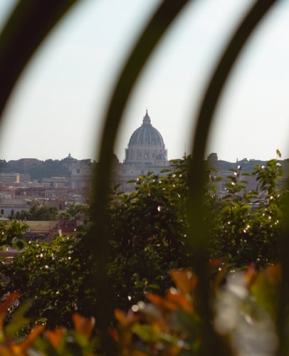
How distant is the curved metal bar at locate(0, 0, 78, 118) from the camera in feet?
2.52

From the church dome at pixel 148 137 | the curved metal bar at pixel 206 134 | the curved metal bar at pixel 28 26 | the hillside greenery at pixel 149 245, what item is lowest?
the hillside greenery at pixel 149 245

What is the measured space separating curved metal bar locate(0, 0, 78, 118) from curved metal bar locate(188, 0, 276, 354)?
173mm

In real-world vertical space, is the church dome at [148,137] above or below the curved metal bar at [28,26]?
above

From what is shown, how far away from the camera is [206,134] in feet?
2.38

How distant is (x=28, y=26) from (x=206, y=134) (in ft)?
0.71

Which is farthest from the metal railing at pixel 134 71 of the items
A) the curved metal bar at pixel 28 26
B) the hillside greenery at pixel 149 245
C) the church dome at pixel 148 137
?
the church dome at pixel 148 137

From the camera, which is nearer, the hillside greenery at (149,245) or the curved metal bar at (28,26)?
the curved metal bar at (28,26)

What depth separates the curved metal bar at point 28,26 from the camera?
769 mm

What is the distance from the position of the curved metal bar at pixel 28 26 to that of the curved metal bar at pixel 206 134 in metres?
0.17

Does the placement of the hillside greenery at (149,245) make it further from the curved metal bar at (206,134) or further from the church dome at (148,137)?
the church dome at (148,137)

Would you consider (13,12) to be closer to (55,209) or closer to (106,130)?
(106,130)

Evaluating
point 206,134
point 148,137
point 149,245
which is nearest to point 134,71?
point 206,134

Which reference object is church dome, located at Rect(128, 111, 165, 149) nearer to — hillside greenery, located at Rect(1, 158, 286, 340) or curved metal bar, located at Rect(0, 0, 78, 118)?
hillside greenery, located at Rect(1, 158, 286, 340)

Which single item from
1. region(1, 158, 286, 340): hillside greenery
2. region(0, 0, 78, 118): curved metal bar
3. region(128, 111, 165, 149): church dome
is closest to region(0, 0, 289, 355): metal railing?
region(0, 0, 78, 118): curved metal bar
